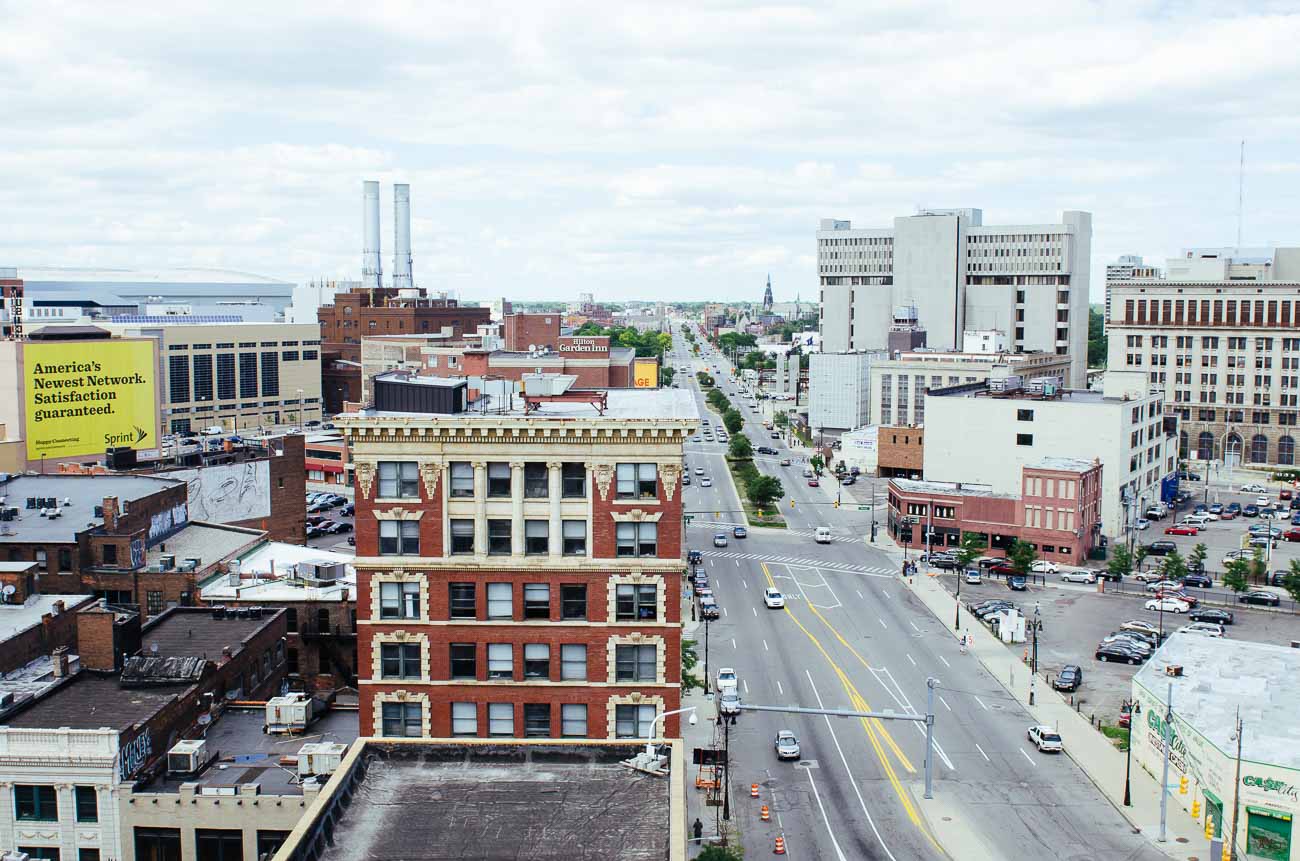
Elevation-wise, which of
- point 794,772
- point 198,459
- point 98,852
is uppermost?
point 198,459

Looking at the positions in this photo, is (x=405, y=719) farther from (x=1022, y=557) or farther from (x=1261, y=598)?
(x=1261, y=598)

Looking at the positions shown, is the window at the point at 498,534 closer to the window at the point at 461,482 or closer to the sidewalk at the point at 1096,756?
the window at the point at 461,482

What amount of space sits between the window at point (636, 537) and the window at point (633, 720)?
6.18 metres

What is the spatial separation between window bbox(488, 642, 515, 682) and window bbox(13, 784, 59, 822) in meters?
16.5

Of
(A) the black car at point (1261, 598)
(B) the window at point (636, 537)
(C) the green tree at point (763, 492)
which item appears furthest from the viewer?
(C) the green tree at point (763, 492)

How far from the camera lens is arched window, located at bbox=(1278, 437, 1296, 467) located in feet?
652

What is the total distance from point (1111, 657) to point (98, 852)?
2963 inches

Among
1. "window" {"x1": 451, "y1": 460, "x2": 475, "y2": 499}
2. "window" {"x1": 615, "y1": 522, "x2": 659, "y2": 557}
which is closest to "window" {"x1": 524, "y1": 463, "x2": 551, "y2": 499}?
"window" {"x1": 451, "y1": 460, "x2": 475, "y2": 499}

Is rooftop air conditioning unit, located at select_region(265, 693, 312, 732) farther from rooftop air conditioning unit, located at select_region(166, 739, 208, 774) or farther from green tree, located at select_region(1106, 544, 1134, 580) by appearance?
green tree, located at select_region(1106, 544, 1134, 580)

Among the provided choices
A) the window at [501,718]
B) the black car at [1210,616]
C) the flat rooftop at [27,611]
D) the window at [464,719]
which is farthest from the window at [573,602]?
the black car at [1210,616]

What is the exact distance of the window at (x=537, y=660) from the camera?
5059 centimetres

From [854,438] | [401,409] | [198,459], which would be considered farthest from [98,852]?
[854,438]

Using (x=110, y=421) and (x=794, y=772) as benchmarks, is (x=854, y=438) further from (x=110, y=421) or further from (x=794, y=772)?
(x=794, y=772)

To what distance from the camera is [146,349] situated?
6634 inches
